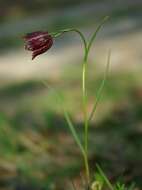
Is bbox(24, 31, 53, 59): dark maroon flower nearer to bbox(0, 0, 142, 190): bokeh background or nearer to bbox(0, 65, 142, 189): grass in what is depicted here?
bbox(0, 0, 142, 190): bokeh background

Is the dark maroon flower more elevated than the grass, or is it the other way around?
the dark maroon flower

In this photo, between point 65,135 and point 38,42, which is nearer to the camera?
point 38,42

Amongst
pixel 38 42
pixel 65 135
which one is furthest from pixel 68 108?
pixel 38 42

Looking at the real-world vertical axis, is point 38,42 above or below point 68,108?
above

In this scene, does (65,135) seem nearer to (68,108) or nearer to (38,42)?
(68,108)

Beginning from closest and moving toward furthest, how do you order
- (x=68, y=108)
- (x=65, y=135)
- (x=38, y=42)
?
(x=38, y=42)
(x=65, y=135)
(x=68, y=108)

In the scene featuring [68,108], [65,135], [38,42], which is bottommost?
[68,108]

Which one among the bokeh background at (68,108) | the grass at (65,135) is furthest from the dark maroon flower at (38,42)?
the grass at (65,135)

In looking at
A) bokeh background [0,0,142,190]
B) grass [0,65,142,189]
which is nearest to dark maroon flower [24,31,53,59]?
bokeh background [0,0,142,190]
